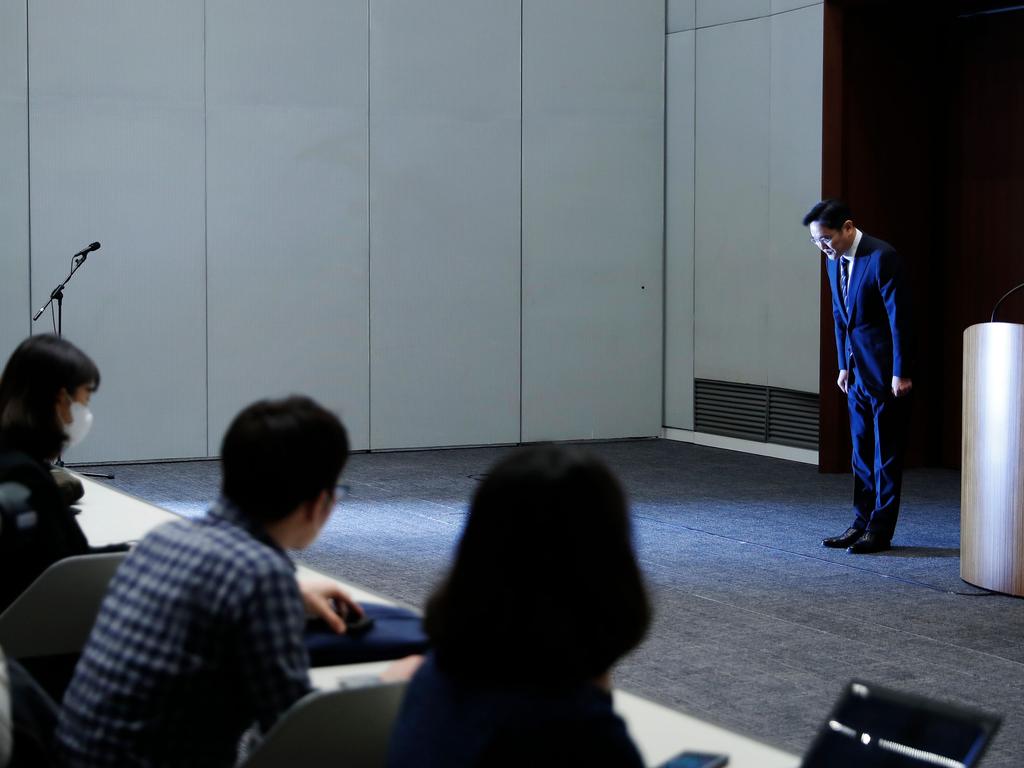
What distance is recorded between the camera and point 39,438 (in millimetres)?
2650

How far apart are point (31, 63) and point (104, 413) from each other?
207 cm

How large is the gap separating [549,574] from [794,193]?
7848 mm

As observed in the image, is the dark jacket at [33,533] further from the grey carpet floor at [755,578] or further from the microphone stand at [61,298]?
the microphone stand at [61,298]

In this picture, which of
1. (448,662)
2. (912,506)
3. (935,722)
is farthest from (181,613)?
(912,506)

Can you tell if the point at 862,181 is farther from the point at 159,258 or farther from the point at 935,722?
the point at 935,722

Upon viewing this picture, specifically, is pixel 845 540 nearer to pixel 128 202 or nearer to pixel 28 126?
pixel 128 202

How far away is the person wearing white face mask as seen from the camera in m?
2.56

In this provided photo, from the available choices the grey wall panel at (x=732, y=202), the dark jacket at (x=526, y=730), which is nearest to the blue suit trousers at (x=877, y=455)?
the grey wall panel at (x=732, y=202)

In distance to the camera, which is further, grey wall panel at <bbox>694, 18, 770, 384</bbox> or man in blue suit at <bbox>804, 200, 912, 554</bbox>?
grey wall panel at <bbox>694, 18, 770, 384</bbox>

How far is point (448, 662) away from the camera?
4.80 feet

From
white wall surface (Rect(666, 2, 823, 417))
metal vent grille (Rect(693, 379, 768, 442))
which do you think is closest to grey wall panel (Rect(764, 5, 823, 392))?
white wall surface (Rect(666, 2, 823, 417))

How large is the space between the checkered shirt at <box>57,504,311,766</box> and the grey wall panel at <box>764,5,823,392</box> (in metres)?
7.33

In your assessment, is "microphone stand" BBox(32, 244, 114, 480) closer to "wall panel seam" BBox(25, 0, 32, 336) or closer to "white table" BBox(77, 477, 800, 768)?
"wall panel seam" BBox(25, 0, 32, 336)

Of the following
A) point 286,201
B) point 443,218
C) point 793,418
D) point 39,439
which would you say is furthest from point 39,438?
point 793,418
